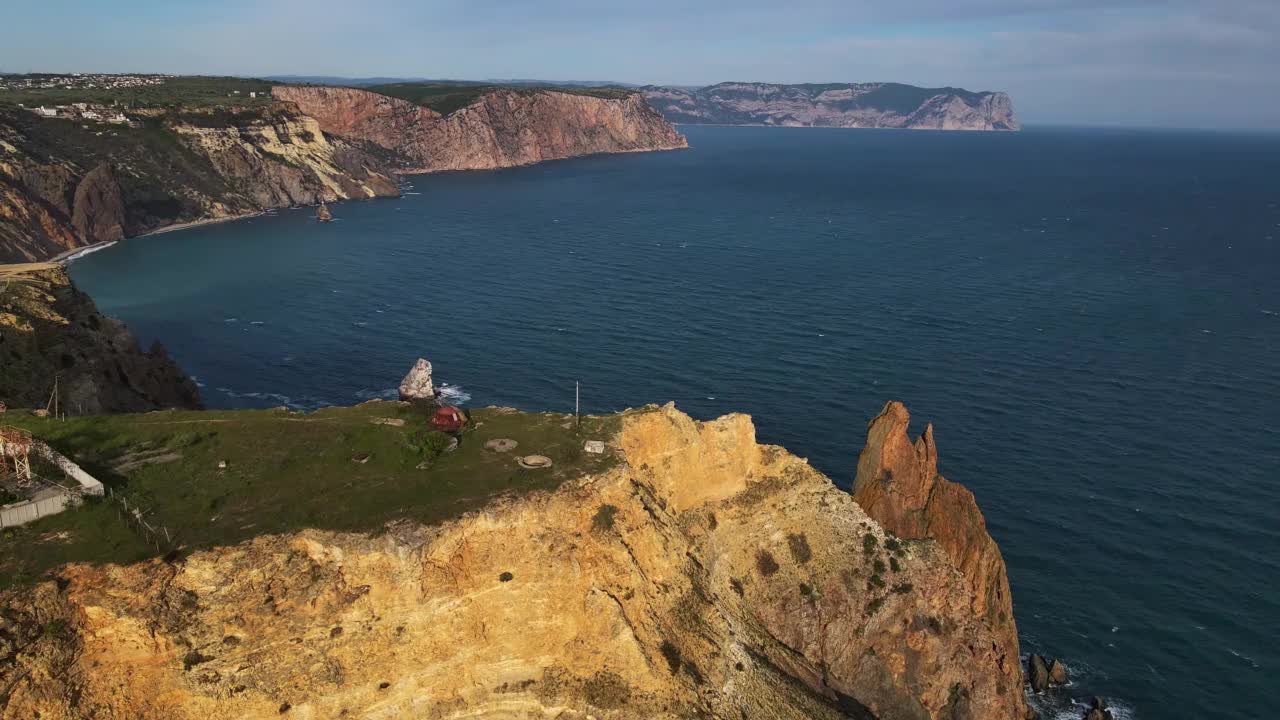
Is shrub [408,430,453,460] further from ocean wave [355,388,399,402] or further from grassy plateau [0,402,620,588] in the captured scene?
ocean wave [355,388,399,402]

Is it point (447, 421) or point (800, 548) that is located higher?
point (447, 421)

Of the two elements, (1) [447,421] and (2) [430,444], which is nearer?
(2) [430,444]

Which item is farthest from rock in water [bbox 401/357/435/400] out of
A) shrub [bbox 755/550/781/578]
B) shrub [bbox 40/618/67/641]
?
shrub [bbox 40/618/67/641]

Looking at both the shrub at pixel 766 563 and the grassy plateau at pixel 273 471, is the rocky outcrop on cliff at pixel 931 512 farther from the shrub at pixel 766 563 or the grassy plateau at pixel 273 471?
the grassy plateau at pixel 273 471

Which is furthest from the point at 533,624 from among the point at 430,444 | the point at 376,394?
the point at 376,394

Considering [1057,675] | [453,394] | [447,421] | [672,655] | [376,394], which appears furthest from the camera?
[376,394]

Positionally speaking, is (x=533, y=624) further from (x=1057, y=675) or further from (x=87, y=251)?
(x=87, y=251)

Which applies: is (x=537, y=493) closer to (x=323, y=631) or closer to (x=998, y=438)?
(x=323, y=631)

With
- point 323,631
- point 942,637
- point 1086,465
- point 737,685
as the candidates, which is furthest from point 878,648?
point 1086,465
